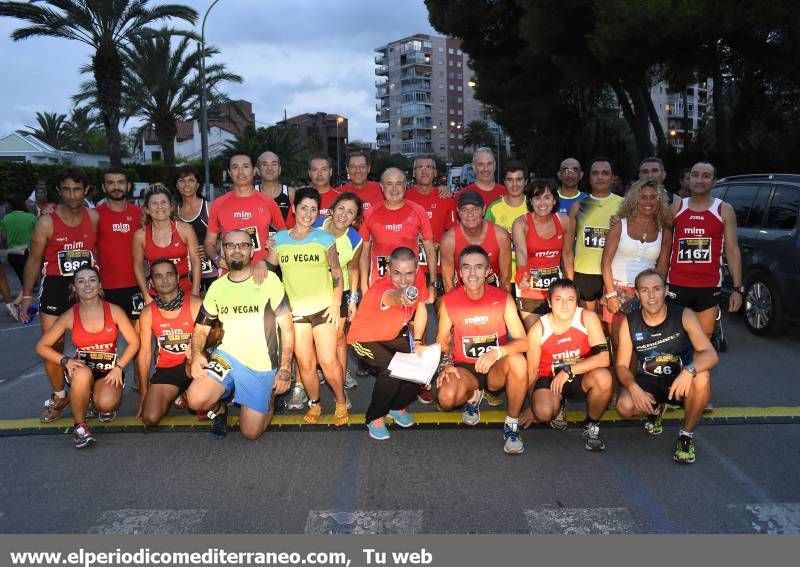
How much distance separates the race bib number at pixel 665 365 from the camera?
4.71m

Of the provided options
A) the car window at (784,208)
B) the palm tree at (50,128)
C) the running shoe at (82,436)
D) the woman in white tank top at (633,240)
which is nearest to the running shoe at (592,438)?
the woman in white tank top at (633,240)

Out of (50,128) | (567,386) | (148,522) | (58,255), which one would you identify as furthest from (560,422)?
(50,128)

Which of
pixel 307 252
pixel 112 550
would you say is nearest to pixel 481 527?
pixel 112 550

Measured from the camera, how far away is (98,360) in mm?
5207

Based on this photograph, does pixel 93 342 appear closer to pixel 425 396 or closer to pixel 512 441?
pixel 425 396

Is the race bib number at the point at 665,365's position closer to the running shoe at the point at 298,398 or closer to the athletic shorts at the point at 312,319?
the athletic shorts at the point at 312,319

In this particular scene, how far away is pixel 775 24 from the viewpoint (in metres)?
15.3

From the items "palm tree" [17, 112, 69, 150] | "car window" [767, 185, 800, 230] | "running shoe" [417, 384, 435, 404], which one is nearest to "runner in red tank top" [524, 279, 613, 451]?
"running shoe" [417, 384, 435, 404]

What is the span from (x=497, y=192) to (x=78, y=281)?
417 centimetres

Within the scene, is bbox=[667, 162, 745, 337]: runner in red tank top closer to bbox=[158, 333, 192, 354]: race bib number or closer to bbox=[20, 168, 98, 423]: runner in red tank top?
bbox=[158, 333, 192, 354]: race bib number

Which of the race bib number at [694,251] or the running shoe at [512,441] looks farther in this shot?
the race bib number at [694,251]

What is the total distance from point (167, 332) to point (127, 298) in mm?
890

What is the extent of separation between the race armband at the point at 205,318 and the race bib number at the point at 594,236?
3386 mm

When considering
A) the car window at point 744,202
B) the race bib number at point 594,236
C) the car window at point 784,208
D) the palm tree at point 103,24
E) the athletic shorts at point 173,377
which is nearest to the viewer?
the athletic shorts at point 173,377
